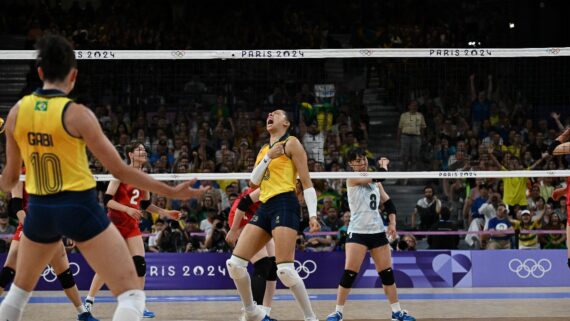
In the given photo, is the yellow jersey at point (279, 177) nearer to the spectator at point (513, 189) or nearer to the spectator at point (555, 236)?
the spectator at point (555, 236)

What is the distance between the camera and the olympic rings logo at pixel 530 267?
1495 cm

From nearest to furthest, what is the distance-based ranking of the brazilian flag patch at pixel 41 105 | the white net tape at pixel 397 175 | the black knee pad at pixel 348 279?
the brazilian flag patch at pixel 41 105 → the black knee pad at pixel 348 279 → the white net tape at pixel 397 175

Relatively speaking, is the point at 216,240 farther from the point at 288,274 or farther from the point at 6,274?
the point at 288,274

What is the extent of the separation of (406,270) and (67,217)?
32.4ft

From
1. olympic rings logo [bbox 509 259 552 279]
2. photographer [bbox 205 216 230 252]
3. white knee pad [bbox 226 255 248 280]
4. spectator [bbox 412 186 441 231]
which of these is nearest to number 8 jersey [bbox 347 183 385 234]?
white knee pad [bbox 226 255 248 280]

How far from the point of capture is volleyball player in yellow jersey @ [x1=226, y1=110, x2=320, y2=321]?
9.13 m

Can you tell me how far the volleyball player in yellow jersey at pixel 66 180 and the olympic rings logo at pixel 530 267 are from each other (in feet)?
33.4

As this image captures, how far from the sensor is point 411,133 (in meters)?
17.9

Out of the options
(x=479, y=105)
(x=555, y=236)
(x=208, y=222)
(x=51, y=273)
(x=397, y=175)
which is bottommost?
(x=51, y=273)

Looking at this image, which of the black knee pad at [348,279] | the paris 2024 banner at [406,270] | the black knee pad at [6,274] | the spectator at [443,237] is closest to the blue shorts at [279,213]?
the black knee pad at [348,279]

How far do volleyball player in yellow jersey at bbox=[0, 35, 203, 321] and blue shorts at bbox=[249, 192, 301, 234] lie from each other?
10.9 ft


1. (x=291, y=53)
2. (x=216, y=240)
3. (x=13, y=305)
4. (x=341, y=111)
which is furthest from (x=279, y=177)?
(x=341, y=111)
